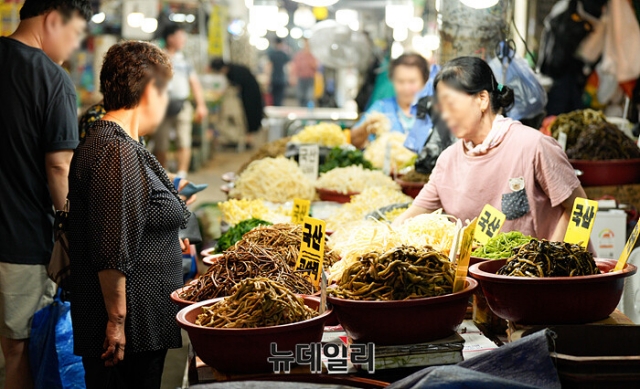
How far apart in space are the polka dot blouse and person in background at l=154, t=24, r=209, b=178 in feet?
26.3

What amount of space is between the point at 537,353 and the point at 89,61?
537 inches

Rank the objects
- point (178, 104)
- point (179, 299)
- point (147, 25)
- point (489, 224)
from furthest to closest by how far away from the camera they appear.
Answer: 1. point (147, 25)
2. point (178, 104)
3. point (489, 224)
4. point (179, 299)

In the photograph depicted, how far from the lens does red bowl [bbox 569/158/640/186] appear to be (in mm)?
4902

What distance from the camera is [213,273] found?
2.91 metres

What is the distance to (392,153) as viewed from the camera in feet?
20.8

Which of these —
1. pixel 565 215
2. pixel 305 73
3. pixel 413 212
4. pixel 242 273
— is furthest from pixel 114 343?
pixel 305 73

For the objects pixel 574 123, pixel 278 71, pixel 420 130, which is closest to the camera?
pixel 574 123

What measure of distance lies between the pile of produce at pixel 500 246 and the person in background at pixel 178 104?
8291 millimetres

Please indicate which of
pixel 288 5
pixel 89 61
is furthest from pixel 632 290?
pixel 288 5

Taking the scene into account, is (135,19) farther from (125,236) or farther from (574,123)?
(125,236)

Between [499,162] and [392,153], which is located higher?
[499,162]

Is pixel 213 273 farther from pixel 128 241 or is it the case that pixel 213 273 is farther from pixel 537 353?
pixel 537 353

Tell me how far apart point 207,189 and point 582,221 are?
10.9 metres

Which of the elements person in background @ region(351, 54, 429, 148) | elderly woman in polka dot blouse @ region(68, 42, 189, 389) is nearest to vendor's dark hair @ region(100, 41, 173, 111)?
elderly woman in polka dot blouse @ region(68, 42, 189, 389)
